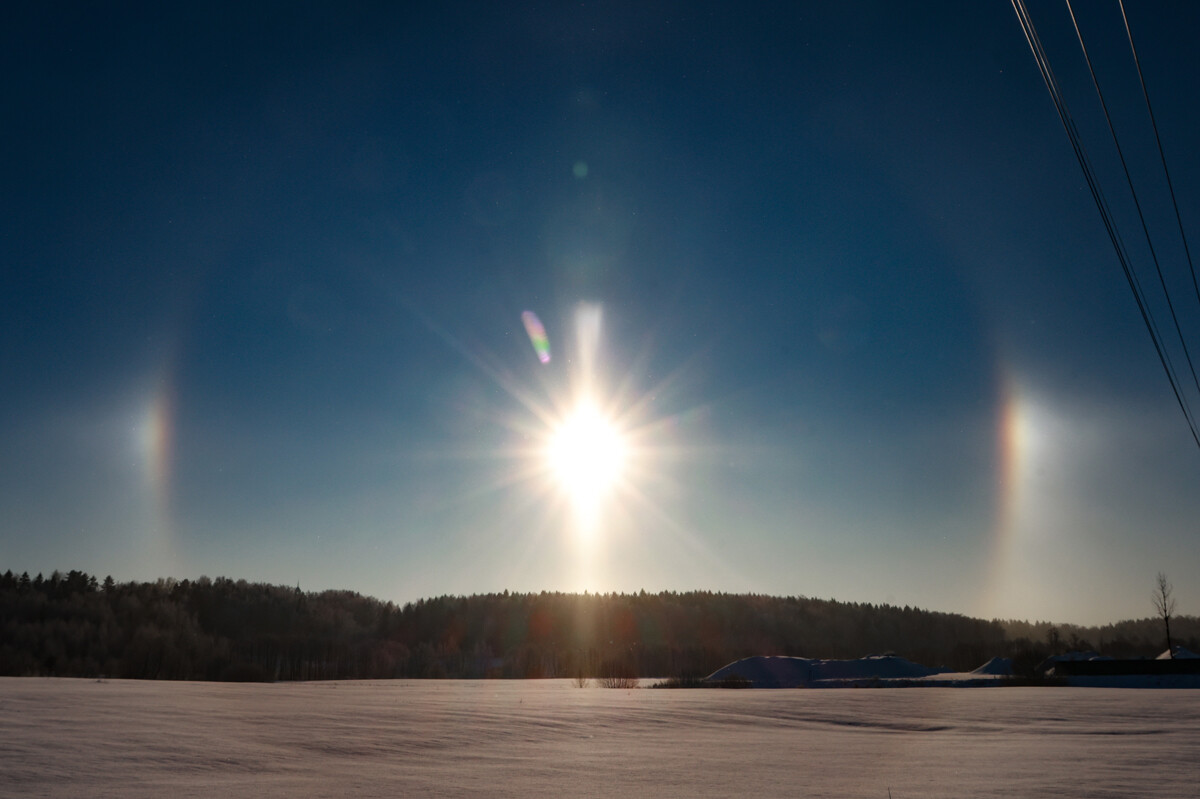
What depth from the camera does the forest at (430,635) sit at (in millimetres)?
72938

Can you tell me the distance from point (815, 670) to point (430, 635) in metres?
70.2

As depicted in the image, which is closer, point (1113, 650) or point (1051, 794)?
point (1051, 794)

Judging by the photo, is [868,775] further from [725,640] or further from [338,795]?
[725,640]

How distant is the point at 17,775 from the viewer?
767cm

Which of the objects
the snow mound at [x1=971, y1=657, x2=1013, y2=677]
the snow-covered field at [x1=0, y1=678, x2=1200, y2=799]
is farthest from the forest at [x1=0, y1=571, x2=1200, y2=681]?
the snow-covered field at [x1=0, y1=678, x2=1200, y2=799]

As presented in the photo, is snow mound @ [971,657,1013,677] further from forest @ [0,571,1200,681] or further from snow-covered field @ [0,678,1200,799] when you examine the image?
snow-covered field @ [0,678,1200,799]

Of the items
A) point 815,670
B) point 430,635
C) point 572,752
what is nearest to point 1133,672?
point 815,670

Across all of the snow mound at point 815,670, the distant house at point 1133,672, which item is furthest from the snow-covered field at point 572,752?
the snow mound at point 815,670

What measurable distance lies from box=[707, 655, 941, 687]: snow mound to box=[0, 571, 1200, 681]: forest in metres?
6.05

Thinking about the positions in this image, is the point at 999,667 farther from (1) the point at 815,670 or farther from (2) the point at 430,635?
(2) the point at 430,635

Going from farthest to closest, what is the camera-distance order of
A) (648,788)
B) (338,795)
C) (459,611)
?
(459,611)
(648,788)
(338,795)

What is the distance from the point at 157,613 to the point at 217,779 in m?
92.4

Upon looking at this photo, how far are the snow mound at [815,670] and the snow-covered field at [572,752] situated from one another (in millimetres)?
42217

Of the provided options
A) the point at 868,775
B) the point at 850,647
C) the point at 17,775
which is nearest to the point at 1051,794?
the point at 868,775
